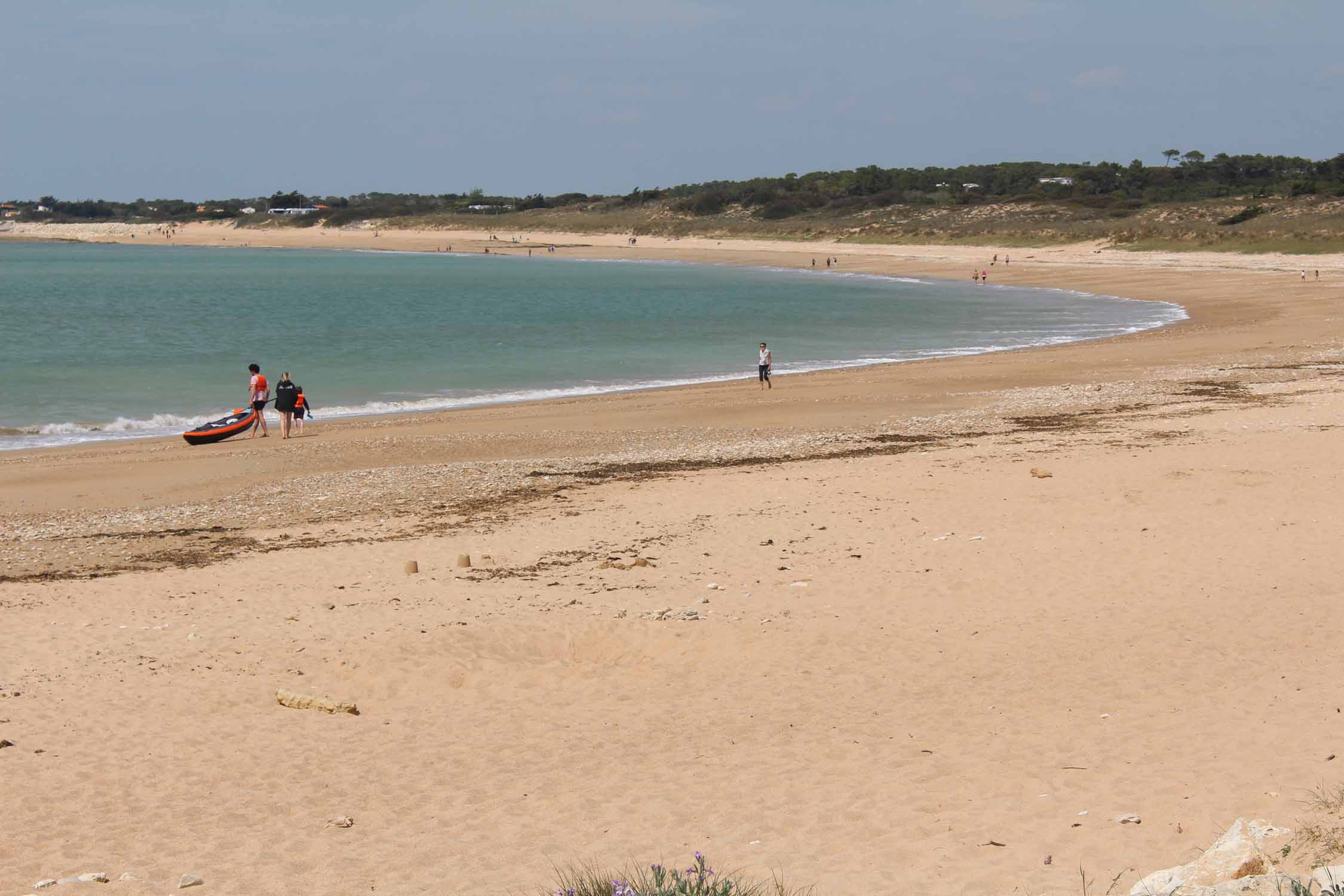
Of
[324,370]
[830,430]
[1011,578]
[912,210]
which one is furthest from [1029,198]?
[1011,578]

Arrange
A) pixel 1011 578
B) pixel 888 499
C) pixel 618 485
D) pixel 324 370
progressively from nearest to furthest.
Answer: pixel 1011 578, pixel 888 499, pixel 618 485, pixel 324 370

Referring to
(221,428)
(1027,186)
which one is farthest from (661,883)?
(1027,186)

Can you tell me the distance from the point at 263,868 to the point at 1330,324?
130ft

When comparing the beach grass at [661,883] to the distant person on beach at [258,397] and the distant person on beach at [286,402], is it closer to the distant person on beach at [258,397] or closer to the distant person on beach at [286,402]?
the distant person on beach at [286,402]

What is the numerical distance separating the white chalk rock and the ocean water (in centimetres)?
2479

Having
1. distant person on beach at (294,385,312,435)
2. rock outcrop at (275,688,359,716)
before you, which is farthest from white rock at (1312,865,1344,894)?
distant person on beach at (294,385,312,435)

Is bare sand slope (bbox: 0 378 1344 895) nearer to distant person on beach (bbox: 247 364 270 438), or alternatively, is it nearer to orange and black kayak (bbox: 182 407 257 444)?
orange and black kayak (bbox: 182 407 257 444)

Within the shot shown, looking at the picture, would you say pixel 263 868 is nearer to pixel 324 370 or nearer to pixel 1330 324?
pixel 324 370

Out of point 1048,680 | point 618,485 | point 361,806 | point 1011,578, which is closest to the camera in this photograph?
point 361,806

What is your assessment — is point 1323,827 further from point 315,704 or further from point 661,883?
point 315,704

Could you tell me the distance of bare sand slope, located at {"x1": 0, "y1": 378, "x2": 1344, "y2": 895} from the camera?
6637 mm

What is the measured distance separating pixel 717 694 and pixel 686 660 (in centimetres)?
72

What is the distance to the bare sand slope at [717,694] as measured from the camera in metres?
6.64

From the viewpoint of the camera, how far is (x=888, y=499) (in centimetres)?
1488
